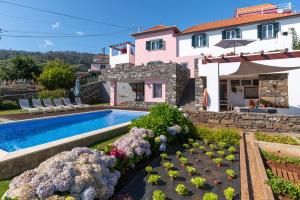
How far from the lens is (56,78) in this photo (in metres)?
27.2

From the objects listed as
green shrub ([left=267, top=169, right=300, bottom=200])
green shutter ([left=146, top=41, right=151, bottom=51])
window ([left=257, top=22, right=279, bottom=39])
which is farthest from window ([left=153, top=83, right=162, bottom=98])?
green shrub ([left=267, top=169, right=300, bottom=200])

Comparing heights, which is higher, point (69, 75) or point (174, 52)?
point (174, 52)

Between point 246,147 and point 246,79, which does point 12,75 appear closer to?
point 246,79

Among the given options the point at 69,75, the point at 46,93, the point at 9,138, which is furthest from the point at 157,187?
the point at 69,75

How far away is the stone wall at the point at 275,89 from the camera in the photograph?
1309 cm

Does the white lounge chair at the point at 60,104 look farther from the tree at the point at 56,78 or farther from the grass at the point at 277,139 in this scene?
the grass at the point at 277,139

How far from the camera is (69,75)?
28438 millimetres

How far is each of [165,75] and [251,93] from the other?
8.44m

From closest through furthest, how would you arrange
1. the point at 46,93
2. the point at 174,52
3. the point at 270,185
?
1. the point at 270,185
2. the point at 46,93
3. the point at 174,52

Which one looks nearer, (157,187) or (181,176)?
(157,187)

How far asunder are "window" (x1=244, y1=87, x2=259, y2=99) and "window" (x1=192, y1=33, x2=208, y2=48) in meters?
7.97

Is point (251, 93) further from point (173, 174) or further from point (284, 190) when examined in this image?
point (173, 174)

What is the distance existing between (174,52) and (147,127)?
69.2 ft

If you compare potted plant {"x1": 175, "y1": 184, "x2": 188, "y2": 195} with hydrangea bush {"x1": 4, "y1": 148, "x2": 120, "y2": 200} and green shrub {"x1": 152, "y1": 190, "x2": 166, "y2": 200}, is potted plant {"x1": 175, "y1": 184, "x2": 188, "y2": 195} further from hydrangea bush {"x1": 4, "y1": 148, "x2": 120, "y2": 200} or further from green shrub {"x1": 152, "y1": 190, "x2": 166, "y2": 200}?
hydrangea bush {"x1": 4, "y1": 148, "x2": 120, "y2": 200}
